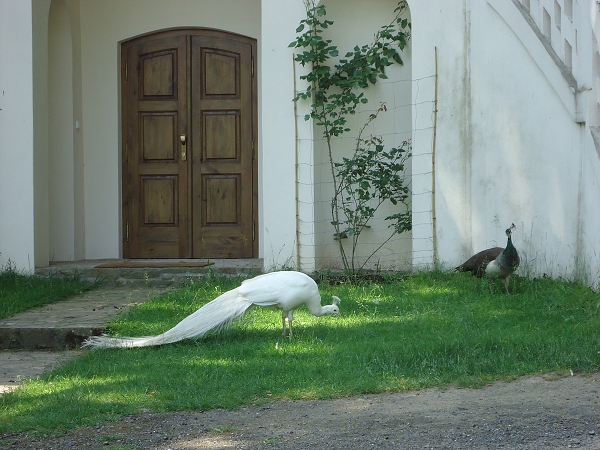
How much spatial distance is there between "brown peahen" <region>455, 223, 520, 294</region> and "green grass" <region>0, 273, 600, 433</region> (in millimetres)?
252

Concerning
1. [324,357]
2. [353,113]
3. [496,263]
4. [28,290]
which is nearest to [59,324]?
[28,290]

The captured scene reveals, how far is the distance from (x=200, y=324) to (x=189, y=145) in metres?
4.94

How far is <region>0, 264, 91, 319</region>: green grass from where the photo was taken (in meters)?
7.90

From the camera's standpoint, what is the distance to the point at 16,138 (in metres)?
9.66

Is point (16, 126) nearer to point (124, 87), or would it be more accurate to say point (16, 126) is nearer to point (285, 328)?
point (124, 87)

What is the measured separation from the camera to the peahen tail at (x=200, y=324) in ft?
20.0

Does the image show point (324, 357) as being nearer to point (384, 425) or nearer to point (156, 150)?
point (384, 425)

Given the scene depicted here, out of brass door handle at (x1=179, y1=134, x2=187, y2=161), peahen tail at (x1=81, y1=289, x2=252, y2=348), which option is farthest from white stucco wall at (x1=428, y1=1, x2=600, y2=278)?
peahen tail at (x1=81, y1=289, x2=252, y2=348)

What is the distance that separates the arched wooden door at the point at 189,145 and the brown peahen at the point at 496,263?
319 cm

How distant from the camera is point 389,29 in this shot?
988cm

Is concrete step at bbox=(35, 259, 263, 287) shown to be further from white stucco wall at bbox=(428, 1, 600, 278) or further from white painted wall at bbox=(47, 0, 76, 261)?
white stucco wall at bbox=(428, 1, 600, 278)

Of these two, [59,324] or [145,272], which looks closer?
[59,324]

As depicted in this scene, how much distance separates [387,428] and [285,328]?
234 centimetres

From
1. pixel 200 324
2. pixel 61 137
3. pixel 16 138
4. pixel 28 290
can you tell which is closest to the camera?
pixel 200 324
